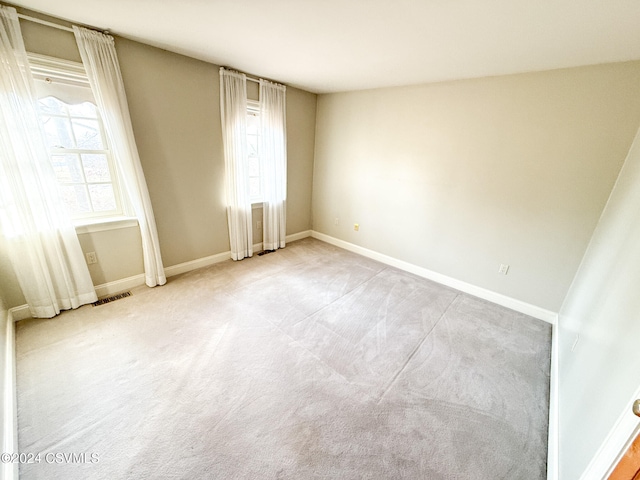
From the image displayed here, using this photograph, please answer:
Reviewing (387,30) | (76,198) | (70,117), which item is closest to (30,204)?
(76,198)

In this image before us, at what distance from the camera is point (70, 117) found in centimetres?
215

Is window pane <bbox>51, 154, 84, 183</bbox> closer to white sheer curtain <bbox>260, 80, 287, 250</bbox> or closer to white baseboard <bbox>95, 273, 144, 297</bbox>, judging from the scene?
white baseboard <bbox>95, 273, 144, 297</bbox>

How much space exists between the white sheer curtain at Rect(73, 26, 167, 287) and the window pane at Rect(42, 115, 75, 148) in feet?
0.95

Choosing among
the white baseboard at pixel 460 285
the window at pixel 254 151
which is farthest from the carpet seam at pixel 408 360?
the window at pixel 254 151

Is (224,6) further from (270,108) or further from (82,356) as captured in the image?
(82,356)

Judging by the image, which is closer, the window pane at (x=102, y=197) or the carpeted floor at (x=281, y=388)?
the carpeted floor at (x=281, y=388)

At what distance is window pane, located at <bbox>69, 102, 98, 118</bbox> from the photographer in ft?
7.10

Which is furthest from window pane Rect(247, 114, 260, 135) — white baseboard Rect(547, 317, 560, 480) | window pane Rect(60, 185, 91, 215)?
white baseboard Rect(547, 317, 560, 480)

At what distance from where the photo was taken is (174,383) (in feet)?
5.47

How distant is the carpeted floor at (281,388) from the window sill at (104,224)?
723mm

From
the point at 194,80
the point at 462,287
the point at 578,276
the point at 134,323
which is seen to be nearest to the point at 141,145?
the point at 194,80

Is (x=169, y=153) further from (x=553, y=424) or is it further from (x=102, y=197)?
(x=553, y=424)

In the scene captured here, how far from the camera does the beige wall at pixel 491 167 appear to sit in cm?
213

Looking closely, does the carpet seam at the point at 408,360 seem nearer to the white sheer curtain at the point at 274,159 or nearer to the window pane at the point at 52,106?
the white sheer curtain at the point at 274,159
